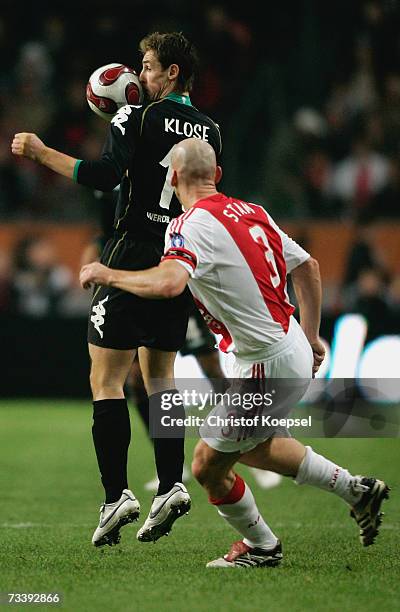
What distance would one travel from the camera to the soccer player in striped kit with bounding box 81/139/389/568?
464cm

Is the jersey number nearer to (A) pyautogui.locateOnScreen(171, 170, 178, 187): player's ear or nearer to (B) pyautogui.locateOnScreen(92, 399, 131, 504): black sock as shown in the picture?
(A) pyautogui.locateOnScreen(171, 170, 178, 187): player's ear

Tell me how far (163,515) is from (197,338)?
103 inches

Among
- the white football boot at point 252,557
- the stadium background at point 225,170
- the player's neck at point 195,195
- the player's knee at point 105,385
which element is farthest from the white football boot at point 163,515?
the stadium background at point 225,170

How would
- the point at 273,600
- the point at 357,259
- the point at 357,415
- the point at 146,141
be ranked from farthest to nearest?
the point at 357,259, the point at 357,415, the point at 146,141, the point at 273,600

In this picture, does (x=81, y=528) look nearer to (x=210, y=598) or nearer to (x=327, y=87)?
(x=210, y=598)

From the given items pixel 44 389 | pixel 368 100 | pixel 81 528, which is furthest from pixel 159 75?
pixel 368 100

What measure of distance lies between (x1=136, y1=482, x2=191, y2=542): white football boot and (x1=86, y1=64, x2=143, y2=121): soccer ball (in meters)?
1.88

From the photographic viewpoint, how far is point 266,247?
4.81m

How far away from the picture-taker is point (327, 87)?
14.5 meters

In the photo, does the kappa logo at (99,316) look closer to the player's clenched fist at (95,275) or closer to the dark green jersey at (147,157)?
the dark green jersey at (147,157)

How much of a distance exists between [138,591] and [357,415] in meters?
6.91

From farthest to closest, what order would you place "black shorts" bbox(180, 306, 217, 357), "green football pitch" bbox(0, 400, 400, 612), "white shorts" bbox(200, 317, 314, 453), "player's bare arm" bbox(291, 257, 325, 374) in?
"black shorts" bbox(180, 306, 217, 357), "player's bare arm" bbox(291, 257, 325, 374), "white shorts" bbox(200, 317, 314, 453), "green football pitch" bbox(0, 400, 400, 612)

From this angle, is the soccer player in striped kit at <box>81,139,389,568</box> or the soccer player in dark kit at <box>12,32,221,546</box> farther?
the soccer player in dark kit at <box>12,32,221,546</box>

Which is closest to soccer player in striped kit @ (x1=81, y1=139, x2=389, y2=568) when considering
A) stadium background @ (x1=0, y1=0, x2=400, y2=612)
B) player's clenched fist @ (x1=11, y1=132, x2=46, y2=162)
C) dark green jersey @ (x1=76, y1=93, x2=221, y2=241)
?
dark green jersey @ (x1=76, y1=93, x2=221, y2=241)
